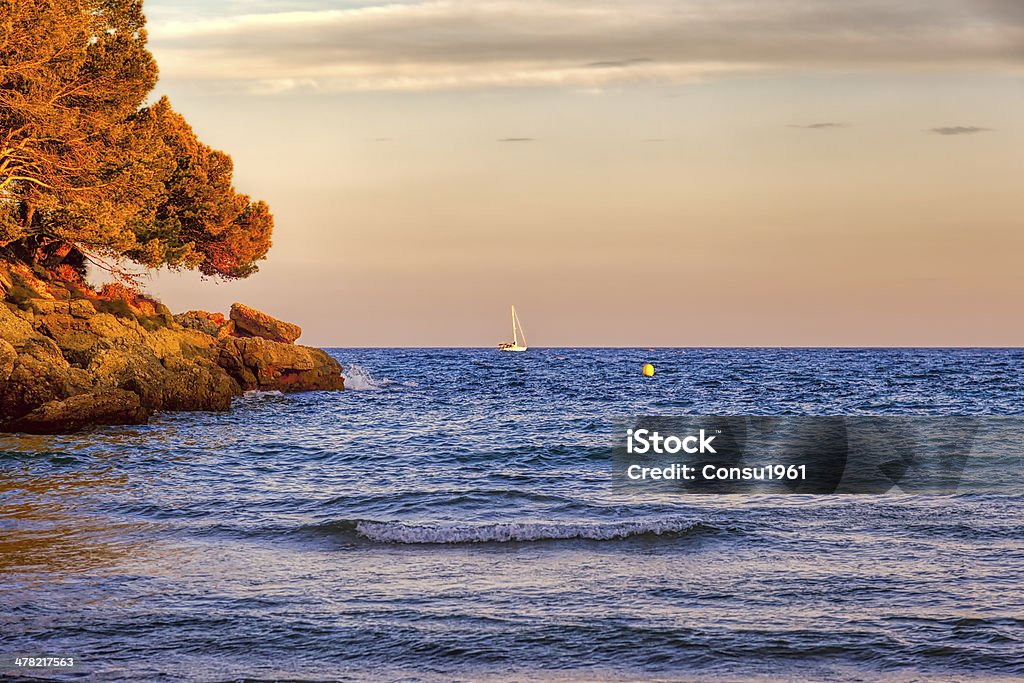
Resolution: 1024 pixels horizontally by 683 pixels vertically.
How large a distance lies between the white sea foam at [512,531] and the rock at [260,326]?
4723 centimetres

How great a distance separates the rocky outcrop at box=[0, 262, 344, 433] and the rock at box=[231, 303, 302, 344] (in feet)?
34.5

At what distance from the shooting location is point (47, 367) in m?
30.9

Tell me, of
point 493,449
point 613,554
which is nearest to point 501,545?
point 613,554

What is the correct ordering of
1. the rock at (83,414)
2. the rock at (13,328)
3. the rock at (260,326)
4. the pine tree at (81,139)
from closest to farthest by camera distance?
the rock at (83,414) → the rock at (13,328) → the pine tree at (81,139) → the rock at (260,326)

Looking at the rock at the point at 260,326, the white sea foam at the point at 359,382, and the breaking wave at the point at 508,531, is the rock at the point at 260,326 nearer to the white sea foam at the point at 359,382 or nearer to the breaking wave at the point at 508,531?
the white sea foam at the point at 359,382

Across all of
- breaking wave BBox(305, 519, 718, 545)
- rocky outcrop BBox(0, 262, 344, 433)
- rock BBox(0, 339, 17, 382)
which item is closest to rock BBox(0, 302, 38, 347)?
rocky outcrop BBox(0, 262, 344, 433)

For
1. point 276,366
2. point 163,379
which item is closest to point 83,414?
point 163,379

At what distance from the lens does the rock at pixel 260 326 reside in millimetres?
61531

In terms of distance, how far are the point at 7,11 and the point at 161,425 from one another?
15.9 meters

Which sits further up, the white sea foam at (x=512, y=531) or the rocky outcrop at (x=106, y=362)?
the rocky outcrop at (x=106, y=362)

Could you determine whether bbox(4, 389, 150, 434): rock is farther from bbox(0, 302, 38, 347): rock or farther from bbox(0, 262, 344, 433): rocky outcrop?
bbox(0, 302, 38, 347): rock

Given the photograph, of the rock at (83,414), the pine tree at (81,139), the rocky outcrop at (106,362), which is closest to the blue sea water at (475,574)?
the rock at (83,414)

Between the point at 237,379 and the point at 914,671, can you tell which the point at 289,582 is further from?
the point at 237,379

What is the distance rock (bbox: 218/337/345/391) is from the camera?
48888 mm
